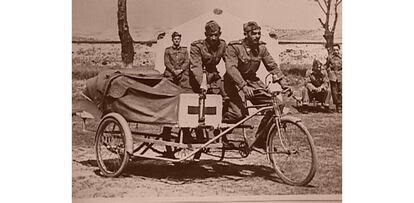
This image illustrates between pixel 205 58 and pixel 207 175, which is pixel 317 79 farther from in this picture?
pixel 207 175

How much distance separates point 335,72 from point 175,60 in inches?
32.7

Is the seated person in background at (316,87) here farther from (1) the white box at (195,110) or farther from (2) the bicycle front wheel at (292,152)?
(1) the white box at (195,110)

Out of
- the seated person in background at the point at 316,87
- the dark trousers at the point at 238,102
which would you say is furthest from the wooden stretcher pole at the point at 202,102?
the seated person in background at the point at 316,87

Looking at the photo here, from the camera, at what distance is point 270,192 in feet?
10.3

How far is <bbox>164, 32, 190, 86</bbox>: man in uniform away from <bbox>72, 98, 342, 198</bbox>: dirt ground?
1.40 feet

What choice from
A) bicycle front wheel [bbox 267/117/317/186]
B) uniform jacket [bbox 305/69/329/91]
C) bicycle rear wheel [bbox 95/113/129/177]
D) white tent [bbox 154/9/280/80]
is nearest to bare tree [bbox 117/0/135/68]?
white tent [bbox 154/9/280/80]

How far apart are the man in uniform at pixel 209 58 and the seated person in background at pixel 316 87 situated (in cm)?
44

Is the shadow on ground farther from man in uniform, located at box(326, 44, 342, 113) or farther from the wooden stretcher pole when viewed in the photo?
man in uniform, located at box(326, 44, 342, 113)

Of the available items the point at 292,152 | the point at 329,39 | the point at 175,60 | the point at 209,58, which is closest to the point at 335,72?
the point at 329,39

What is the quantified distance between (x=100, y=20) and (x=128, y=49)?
195 millimetres

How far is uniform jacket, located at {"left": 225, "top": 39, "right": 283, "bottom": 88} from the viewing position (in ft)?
10.3

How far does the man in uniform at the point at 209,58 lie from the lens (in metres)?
3.12
